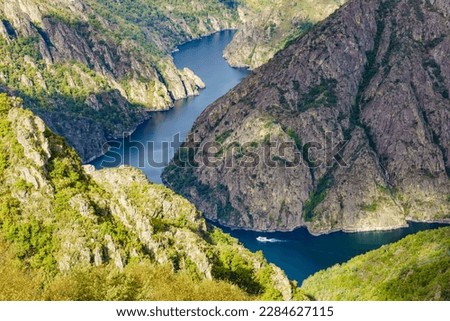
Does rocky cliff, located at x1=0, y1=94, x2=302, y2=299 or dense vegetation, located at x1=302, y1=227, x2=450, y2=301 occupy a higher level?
rocky cliff, located at x1=0, y1=94, x2=302, y2=299

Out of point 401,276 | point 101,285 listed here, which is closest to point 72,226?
point 101,285

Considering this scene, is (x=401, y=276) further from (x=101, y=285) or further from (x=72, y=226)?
(x=101, y=285)

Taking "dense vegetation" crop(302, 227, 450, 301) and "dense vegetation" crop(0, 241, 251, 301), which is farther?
"dense vegetation" crop(302, 227, 450, 301)

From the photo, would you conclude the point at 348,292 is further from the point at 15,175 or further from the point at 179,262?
the point at 15,175

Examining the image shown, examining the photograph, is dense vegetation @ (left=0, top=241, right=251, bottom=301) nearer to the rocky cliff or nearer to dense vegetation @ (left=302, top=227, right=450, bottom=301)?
the rocky cliff

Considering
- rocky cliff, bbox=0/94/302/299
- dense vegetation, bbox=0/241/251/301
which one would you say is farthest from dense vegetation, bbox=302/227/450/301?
dense vegetation, bbox=0/241/251/301

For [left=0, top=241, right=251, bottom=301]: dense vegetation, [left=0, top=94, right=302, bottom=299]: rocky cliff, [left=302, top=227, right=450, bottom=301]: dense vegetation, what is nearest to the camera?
[left=0, top=241, right=251, bottom=301]: dense vegetation

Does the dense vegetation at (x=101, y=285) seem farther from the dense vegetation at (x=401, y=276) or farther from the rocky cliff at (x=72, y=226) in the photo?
the dense vegetation at (x=401, y=276)
